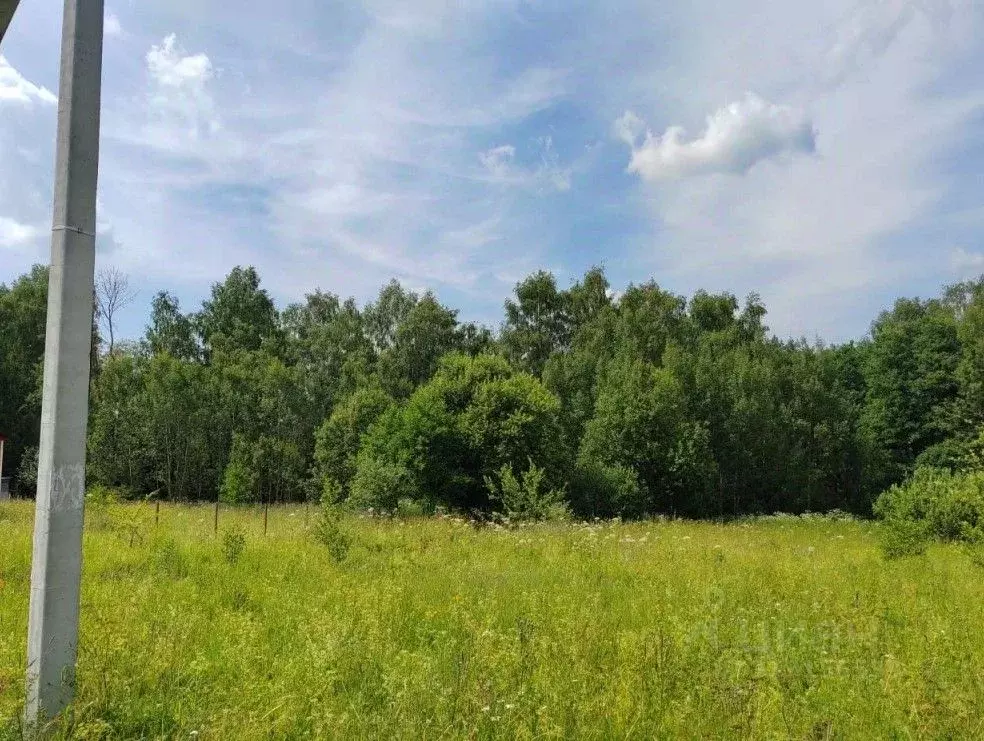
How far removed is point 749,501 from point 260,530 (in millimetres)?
35224

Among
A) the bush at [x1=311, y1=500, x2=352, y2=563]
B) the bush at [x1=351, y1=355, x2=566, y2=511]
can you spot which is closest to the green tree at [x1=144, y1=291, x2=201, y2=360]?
the bush at [x1=351, y1=355, x2=566, y2=511]

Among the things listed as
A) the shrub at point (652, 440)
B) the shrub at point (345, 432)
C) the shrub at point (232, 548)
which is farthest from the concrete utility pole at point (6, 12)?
the shrub at point (652, 440)

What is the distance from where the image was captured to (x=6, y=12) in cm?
312

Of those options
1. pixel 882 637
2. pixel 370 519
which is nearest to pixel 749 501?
pixel 370 519

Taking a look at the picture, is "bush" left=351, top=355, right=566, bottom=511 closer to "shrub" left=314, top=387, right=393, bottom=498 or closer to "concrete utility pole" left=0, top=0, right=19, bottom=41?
"shrub" left=314, top=387, right=393, bottom=498

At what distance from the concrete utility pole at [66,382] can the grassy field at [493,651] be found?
389 millimetres

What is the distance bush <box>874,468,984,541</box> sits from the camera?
41.0 ft

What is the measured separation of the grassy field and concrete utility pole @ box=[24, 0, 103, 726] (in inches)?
15.3

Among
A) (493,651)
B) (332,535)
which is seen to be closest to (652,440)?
(332,535)

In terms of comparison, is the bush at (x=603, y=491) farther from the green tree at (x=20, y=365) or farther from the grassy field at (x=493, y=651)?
the green tree at (x=20, y=365)

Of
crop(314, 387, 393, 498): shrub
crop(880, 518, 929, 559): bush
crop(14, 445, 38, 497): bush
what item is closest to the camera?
crop(880, 518, 929, 559): bush

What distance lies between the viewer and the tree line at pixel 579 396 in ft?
119

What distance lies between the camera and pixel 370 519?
1797 centimetres

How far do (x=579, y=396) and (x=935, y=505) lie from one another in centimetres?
2502
